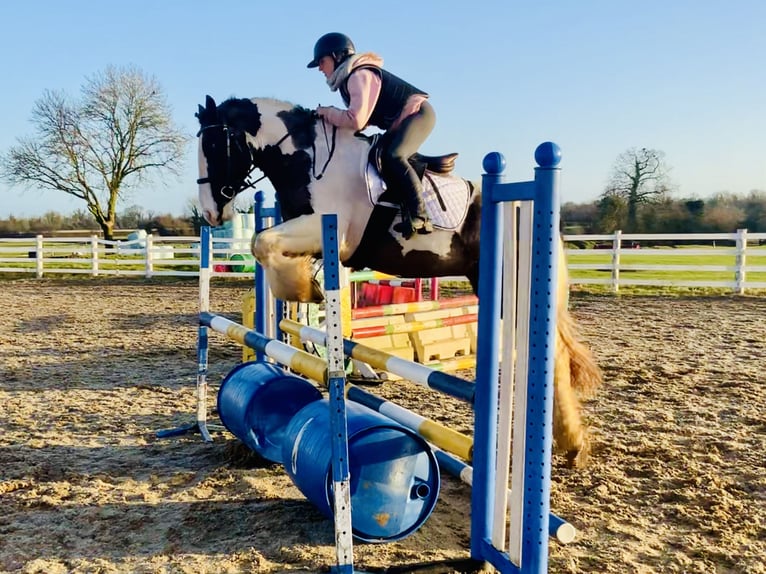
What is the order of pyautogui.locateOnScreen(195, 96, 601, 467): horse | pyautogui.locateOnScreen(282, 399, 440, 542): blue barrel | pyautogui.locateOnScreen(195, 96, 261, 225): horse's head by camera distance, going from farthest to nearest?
pyautogui.locateOnScreen(195, 96, 261, 225): horse's head
pyautogui.locateOnScreen(195, 96, 601, 467): horse
pyautogui.locateOnScreen(282, 399, 440, 542): blue barrel

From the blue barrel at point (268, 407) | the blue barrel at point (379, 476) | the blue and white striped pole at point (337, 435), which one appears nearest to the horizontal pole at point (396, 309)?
the blue barrel at point (268, 407)

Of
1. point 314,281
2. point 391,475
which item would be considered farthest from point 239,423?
point 391,475

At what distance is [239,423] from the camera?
3.46 m

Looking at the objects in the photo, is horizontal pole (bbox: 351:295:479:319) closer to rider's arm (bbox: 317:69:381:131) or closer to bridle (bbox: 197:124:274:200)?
bridle (bbox: 197:124:274:200)

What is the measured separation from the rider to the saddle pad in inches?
2.3

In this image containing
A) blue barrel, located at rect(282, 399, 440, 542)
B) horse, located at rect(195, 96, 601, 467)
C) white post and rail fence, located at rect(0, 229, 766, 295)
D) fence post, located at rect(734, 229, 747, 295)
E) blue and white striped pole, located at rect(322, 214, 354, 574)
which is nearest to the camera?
blue and white striped pole, located at rect(322, 214, 354, 574)

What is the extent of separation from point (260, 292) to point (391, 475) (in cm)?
197

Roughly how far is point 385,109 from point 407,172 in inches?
16.7

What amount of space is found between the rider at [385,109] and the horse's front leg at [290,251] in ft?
1.49

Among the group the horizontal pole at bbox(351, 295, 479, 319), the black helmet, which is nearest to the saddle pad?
the black helmet

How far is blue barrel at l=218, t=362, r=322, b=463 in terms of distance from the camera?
3412 millimetres

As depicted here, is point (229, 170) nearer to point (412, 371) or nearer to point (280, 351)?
point (280, 351)

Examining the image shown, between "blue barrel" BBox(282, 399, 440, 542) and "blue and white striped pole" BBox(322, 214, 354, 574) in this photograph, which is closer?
"blue and white striped pole" BBox(322, 214, 354, 574)

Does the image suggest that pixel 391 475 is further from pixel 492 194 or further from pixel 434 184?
pixel 434 184
